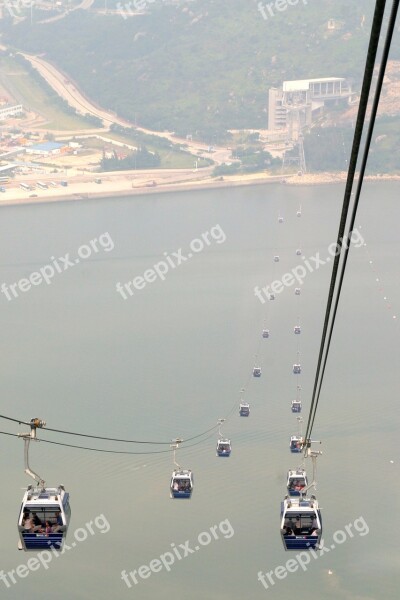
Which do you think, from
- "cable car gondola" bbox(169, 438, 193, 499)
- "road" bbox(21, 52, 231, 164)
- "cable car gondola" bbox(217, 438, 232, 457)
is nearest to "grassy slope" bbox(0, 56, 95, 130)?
"road" bbox(21, 52, 231, 164)

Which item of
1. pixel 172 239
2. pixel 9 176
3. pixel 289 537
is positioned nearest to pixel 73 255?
pixel 172 239

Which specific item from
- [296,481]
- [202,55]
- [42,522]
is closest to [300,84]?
[202,55]

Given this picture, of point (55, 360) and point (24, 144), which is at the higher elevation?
point (24, 144)

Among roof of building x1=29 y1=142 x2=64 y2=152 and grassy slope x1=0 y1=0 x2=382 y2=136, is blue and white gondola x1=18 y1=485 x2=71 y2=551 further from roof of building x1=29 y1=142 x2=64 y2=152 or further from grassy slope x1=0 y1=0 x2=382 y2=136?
grassy slope x1=0 y1=0 x2=382 y2=136

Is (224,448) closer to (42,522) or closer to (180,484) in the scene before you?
(180,484)

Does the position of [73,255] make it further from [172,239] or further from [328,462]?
[328,462]

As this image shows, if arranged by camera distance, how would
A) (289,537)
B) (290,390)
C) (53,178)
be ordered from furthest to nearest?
(53,178) < (290,390) < (289,537)
